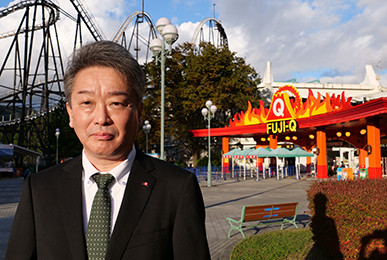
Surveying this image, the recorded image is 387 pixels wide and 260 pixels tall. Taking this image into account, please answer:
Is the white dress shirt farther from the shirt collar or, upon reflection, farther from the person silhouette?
the person silhouette

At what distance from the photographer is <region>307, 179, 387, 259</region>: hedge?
221 inches

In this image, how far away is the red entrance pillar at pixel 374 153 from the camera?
2169cm

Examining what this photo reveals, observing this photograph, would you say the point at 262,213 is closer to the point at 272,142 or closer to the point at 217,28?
the point at 272,142

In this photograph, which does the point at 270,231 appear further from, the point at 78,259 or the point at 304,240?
the point at 78,259

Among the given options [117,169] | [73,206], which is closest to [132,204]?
[117,169]

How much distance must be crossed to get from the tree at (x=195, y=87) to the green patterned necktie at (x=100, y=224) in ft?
119

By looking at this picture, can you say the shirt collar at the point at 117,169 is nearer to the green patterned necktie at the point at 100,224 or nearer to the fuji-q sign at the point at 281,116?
the green patterned necktie at the point at 100,224

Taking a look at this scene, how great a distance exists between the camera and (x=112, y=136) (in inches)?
70.0

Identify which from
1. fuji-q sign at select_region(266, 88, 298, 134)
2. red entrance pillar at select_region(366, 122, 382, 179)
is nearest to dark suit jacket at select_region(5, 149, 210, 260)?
red entrance pillar at select_region(366, 122, 382, 179)

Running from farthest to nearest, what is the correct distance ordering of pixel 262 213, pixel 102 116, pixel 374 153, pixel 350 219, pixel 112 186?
1. pixel 374 153
2. pixel 262 213
3. pixel 350 219
4. pixel 112 186
5. pixel 102 116

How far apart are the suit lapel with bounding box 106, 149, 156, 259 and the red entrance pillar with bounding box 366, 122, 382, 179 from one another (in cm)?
2255

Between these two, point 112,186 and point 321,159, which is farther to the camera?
point 321,159

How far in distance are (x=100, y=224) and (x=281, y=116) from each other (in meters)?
29.5

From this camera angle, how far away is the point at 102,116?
1.76m
